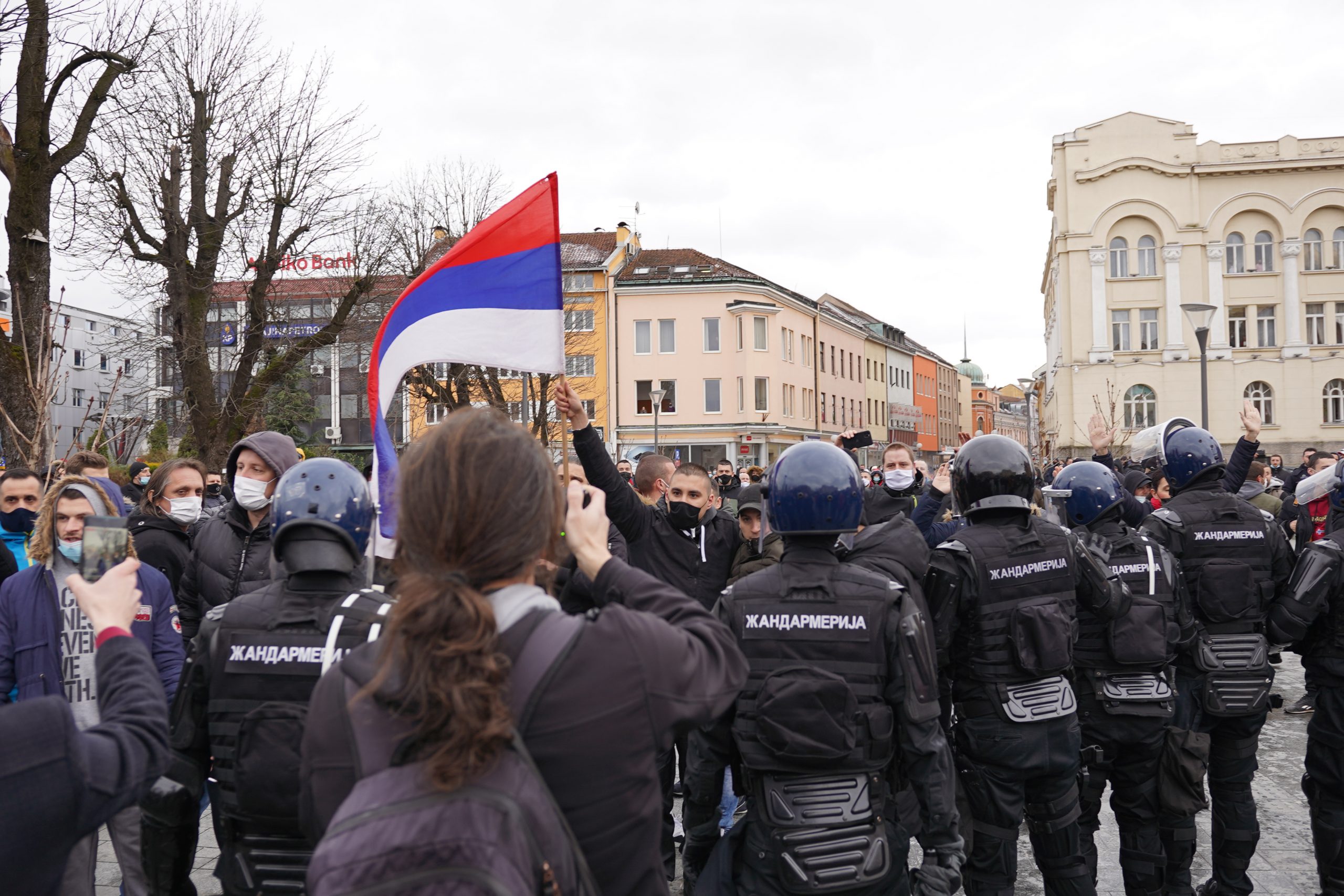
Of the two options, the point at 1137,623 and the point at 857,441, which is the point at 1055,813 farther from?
the point at 857,441

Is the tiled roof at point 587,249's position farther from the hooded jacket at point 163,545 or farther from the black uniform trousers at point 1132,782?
the black uniform trousers at point 1132,782

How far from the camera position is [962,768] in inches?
169

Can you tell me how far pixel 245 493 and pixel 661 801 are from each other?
12.0 ft

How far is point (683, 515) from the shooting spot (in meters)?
6.01

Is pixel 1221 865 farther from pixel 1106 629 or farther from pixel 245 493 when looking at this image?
pixel 245 493

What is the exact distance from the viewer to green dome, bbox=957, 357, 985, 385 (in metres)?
148

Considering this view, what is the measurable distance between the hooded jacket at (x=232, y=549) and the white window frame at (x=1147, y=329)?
5122 centimetres

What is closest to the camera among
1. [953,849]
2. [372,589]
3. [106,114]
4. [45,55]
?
[372,589]

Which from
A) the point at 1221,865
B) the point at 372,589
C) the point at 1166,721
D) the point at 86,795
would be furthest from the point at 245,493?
the point at 1221,865

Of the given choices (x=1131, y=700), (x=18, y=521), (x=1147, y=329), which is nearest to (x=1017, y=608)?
(x=1131, y=700)

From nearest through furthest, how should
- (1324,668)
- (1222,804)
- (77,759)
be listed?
(77,759) < (1324,668) < (1222,804)

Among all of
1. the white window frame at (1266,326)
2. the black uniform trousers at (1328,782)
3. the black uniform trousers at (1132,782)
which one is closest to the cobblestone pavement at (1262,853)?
the black uniform trousers at (1328,782)

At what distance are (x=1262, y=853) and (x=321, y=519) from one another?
5.46m

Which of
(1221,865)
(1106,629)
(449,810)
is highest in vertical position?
(449,810)
